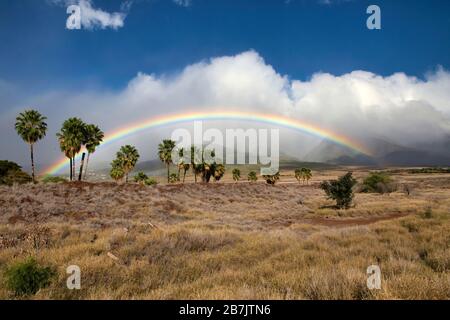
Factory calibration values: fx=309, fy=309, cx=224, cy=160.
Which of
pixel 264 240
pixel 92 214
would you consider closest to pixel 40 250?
pixel 264 240

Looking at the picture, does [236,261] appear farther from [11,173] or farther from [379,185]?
[11,173]

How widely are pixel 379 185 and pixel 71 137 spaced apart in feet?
191

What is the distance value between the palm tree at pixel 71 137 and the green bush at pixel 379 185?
184ft

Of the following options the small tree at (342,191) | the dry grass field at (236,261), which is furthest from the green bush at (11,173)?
the small tree at (342,191)

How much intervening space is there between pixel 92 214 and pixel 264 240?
1448 centimetres

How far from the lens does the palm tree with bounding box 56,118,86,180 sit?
2048 inches

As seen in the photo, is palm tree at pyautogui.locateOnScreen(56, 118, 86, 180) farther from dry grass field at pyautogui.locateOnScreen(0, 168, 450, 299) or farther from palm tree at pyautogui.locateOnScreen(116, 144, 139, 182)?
dry grass field at pyautogui.locateOnScreen(0, 168, 450, 299)

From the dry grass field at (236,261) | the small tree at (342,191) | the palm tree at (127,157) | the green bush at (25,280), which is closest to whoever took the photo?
the dry grass field at (236,261)

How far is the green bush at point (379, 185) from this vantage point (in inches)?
2391

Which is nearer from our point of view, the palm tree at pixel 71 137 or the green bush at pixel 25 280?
the green bush at pixel 25 280

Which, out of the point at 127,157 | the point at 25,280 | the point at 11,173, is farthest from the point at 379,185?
the point at 11,173

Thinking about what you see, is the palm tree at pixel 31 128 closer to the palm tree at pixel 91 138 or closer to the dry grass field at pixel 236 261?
the palm tree at pixel 91 138

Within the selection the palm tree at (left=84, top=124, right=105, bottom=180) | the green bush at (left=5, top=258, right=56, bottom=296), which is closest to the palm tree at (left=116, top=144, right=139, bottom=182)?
the palm tree at (left=84, top=124, right=105, bottom=180)
